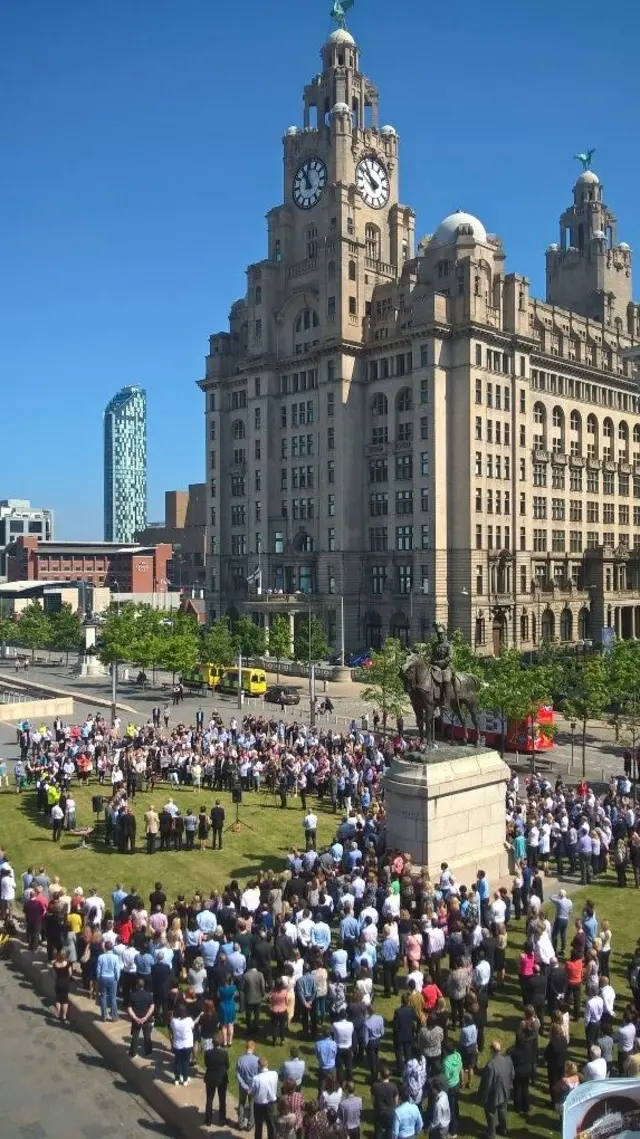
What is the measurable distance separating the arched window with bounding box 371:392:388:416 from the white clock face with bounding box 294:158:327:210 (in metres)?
23.5

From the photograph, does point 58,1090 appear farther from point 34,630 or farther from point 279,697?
point 34,630

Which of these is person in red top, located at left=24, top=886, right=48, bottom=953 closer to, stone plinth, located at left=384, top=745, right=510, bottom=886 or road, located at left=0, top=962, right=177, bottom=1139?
road, located at left=0, top=962, right=177, bottom=1139

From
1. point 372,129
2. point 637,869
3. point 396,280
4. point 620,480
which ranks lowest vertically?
point 637,869

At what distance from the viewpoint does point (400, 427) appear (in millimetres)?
86688

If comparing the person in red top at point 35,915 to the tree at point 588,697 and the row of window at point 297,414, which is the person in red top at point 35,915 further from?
the row of window at point 297,414

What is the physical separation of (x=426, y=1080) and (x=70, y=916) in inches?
342

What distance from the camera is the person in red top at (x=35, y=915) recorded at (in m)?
20.8

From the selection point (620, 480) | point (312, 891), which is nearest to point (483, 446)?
point (620, 480)

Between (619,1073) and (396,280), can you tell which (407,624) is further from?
(619,1073)

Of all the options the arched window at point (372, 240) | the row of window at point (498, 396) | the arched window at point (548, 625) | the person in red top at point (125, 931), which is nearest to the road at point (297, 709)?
the arched window at point (548, 625)

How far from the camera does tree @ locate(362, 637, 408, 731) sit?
47.6 m

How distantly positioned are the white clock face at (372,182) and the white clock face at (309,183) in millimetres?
3743

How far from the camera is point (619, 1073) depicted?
14602mm

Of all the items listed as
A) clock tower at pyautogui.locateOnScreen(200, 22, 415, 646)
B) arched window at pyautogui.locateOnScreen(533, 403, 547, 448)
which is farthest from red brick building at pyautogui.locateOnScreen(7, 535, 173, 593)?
arched window at pyautogui.locateOnScreen(533, 403, 547, 448)
